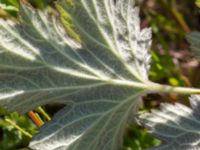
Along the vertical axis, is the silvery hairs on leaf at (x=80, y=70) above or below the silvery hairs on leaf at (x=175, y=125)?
above

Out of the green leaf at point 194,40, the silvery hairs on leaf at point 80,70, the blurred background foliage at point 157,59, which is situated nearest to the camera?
the silvery hairs on leaf at point 80,70

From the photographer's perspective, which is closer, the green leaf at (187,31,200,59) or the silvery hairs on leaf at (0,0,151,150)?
the silvery hairs on leaf at (0,0,151,150)

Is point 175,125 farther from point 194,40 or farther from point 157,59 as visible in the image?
point 157,59

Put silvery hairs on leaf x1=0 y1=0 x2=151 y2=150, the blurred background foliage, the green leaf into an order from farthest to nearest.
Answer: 1. the blurred background foliage
2. the green leaf
3. silvery hairs on leaf x1=0 y1=0 x2=151 y2=150

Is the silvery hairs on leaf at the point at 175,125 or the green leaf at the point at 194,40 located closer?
the silvery hairs on leaf at the point at 175,125

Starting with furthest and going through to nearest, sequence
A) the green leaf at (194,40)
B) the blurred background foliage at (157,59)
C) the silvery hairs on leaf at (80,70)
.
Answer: the blurred background foliage at (157,59), the green leaf at (194,40), the silvery hairs on leaf at (80,70)

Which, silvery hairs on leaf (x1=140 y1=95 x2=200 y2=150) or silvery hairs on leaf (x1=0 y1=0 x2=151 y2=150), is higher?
silvery hairs on leaf (x1=0 y1=0 x2=151 y2=150)
